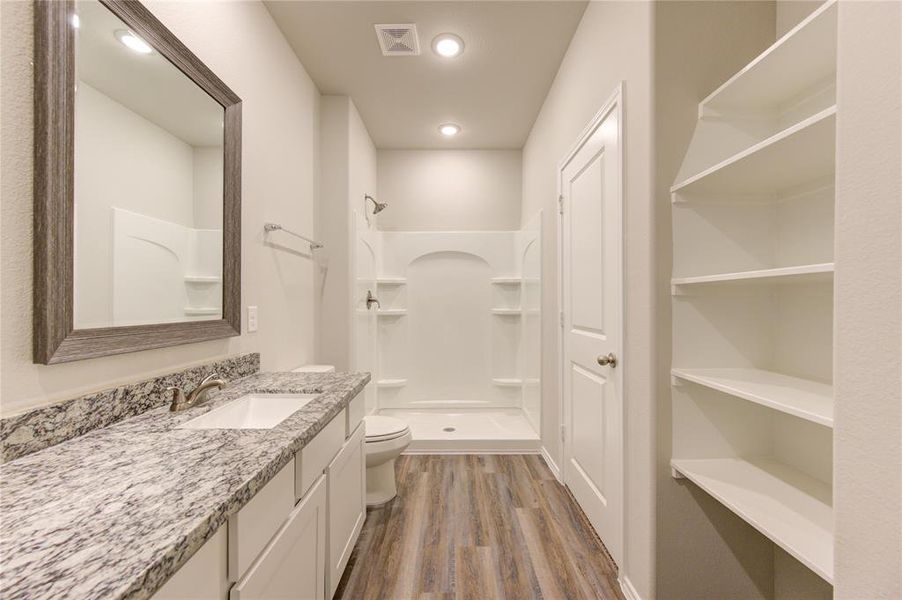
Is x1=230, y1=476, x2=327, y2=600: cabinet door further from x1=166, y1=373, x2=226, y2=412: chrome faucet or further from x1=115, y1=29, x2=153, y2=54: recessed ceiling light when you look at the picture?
x1=115, y1=29, x2=153, y2=54: recessed ceiling light

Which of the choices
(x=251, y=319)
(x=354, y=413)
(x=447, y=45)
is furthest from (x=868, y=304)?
(x=447, y=45)

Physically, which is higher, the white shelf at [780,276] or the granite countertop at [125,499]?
the white shelf at [780,276]

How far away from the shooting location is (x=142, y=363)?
121cm

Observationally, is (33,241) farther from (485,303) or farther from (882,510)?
(485,303)

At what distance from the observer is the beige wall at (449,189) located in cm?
392

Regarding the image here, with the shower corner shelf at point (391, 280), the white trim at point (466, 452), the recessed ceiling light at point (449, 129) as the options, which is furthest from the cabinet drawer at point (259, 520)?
the recessed ceiling light at point (449, 129)

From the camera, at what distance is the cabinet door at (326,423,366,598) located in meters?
1.38

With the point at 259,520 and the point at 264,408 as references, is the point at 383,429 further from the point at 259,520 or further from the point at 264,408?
Result: the point at 259,520

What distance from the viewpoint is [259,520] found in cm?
85

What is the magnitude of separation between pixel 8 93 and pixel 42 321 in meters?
0.51

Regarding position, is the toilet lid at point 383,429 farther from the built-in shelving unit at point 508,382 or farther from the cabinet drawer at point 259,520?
the built-in shelving unit at point 508,382

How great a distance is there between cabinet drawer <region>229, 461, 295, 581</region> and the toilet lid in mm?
1155

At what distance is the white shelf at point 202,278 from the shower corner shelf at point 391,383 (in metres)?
2.42

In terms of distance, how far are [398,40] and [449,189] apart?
177cm
